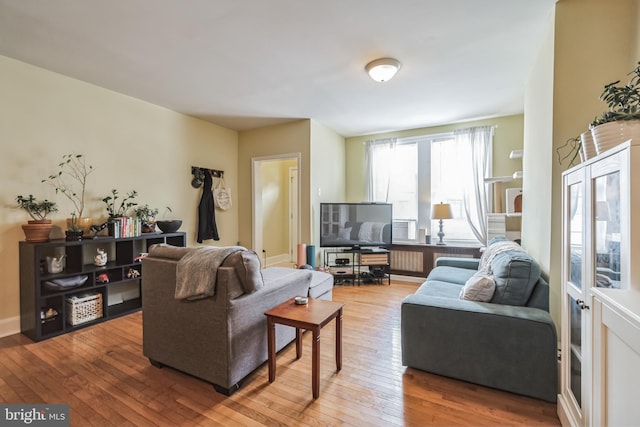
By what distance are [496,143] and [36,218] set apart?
5.92m

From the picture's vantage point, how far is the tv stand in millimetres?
4488

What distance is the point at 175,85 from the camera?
3152mm

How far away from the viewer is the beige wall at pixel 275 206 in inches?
235

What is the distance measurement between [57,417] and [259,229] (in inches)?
137

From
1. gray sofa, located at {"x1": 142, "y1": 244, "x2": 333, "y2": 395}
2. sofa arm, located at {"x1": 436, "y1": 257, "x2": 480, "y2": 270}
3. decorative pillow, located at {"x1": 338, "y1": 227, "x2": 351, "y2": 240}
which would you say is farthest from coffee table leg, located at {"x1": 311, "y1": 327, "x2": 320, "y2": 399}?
decorative pillow, located at {"x1": 338, "y1": 227, "x2": 351, "y2": 240}

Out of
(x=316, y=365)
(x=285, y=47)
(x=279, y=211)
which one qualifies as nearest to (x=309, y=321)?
(x=316, y=365)

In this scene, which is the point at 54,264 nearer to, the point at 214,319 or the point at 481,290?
the point at 214,319

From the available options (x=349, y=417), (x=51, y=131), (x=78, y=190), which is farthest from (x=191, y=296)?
(x=51, y=131)

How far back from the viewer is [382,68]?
2.64 metres

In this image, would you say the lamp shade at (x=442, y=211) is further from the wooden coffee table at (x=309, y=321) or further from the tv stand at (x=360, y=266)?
the wooden coffee table at (x=309, y=321)

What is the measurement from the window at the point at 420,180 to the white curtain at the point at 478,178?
0.08 meters

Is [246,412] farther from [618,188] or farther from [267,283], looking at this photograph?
[618,188]

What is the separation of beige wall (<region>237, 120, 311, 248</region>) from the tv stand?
0.71 metres

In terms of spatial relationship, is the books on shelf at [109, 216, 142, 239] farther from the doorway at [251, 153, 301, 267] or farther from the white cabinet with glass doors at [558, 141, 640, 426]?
the white cabinet with glass doors at [558, 141, 640, 426]
